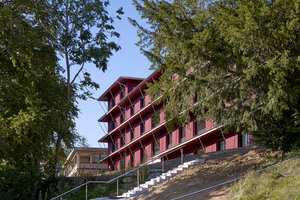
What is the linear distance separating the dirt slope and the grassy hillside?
0.90 m

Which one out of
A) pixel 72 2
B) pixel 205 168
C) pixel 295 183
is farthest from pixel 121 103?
pixel 295 183

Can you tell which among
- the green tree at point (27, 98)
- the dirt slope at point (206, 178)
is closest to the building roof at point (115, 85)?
the green tree at point (27, 98)

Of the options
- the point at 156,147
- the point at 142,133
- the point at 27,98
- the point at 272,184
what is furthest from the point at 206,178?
the point at 142,133

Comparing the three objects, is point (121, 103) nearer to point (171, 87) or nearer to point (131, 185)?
point (131, 185)

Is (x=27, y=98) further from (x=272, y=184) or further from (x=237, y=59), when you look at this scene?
(x=272, y=184)

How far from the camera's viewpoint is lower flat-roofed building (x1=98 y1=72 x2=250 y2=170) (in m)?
32.0

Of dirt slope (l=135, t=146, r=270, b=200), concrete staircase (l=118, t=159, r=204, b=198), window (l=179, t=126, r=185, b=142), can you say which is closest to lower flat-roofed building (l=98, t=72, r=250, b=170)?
window (l=179, t=126, r=185, b=142)

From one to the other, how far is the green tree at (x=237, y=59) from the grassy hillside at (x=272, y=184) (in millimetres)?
1441

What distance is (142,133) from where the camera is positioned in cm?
4353

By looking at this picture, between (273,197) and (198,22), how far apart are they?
7.36 metres

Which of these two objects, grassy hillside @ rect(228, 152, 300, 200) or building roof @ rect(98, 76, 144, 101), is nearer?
grassy hillside @ rect(228, 152, 300, 200)

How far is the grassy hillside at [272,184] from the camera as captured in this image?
1084 centimetres

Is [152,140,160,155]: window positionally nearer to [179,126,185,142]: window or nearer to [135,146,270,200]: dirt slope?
[179,126,185,142]: window

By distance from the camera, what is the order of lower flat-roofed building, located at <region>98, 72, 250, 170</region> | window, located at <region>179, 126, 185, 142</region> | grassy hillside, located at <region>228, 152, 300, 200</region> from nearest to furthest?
grassy hillside, located at <region>228, 152, 300, 200</region> → lower flat-roofed building, located at <region>98, 72, 250, 170</region> → window, located at <region>179, 126, 185, 142</region>
